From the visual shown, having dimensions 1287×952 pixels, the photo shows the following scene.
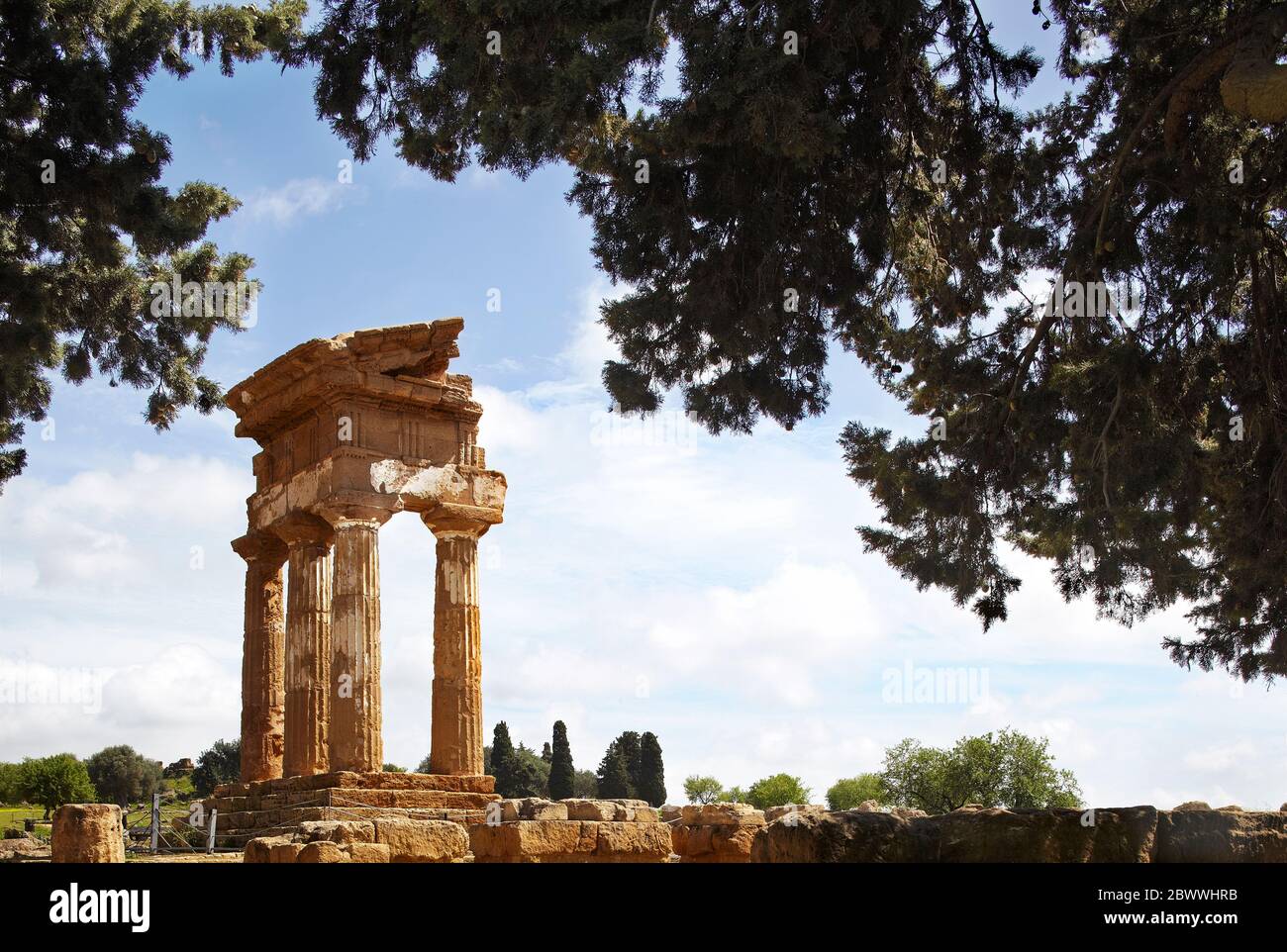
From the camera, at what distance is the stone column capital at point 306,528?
18.5 metres

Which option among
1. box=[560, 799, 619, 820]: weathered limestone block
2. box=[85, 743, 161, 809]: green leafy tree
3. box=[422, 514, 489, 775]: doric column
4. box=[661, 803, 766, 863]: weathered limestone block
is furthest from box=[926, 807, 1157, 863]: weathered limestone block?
box=[85, 743, 161, 809]: green leafy tree

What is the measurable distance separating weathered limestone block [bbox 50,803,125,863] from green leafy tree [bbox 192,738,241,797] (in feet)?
114

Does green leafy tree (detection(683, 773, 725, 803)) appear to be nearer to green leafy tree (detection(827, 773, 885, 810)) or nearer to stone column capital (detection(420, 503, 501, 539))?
green leafy tree (detection(827, 773, 885, 810))

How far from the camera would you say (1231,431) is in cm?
1310

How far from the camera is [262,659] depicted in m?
19.6

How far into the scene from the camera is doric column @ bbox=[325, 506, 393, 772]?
55.9 ft

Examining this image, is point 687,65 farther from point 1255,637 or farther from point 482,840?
point 1255,637

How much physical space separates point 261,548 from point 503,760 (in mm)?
20930

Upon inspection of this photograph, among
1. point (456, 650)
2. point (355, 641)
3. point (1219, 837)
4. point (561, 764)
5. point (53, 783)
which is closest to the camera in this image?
point (1219, 837)

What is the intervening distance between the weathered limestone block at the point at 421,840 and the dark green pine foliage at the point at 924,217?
4.05 metres

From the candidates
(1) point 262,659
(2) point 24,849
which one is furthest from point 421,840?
(1) point 262,659

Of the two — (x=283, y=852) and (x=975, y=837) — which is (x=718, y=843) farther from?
(x=975, y=837)
